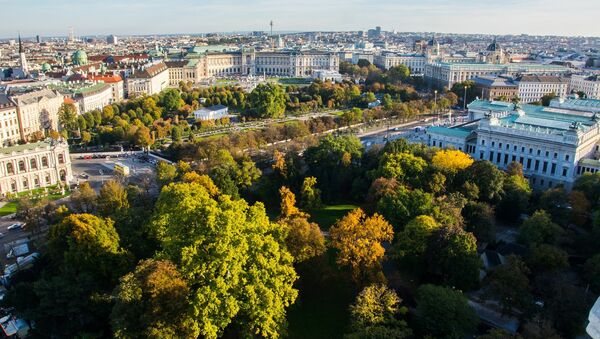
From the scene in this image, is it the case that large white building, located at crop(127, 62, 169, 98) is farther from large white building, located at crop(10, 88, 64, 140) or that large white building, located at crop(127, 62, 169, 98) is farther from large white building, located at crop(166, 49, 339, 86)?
large white building, located at crop(166, 49, 339, 86)

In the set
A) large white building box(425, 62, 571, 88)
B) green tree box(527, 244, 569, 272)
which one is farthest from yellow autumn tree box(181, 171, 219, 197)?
large white building box(425, 62, 571, 88)

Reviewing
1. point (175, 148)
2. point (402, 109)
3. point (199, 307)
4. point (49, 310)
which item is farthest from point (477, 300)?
point (402, 109)

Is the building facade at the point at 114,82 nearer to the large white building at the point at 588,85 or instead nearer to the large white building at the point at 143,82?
the large white building at the point at 143,82

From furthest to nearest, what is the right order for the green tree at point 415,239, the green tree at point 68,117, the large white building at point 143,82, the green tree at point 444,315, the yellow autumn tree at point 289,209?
the large white building at point 143,82, the green tree at point 68,117, the yellow autumn tree at point 289,209, the green tree at point 415,239, the green tree at point 444,315

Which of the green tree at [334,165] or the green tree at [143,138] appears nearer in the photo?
the green tree at [334,165]

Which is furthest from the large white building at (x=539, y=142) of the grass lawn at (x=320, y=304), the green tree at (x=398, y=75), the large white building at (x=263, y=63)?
the large white building at (x=263, y=63)

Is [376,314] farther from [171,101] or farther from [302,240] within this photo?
[171,101]

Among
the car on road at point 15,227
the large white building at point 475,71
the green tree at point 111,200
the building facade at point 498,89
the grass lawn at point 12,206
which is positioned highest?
the large white building at point 475,71

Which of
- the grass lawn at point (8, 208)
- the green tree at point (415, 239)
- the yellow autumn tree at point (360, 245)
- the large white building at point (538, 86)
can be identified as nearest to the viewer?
the yellow autumn tree at point (360, 245)
